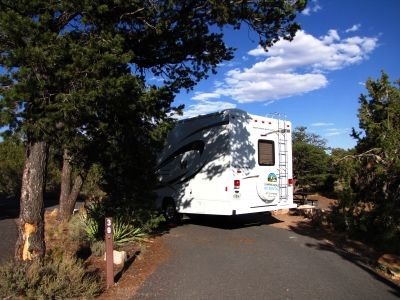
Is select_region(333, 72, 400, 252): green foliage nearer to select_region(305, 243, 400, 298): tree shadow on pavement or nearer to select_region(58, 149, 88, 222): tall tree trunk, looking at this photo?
select_region(305, 243, 400, 298): tree shadow on pavement

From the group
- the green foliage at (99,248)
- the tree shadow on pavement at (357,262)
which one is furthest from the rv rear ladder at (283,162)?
the green foliage at (99,248)

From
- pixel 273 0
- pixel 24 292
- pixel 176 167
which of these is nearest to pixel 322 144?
pixel 176 167

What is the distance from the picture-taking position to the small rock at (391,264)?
5.86 meters

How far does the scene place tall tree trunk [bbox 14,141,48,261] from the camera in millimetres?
5578

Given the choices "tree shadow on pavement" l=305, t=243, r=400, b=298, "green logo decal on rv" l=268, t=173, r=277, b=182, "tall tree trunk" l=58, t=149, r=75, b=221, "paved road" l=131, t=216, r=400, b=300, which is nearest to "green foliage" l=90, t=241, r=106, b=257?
"paved road" l=131, t=216, r=400, b=300

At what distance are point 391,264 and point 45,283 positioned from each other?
5414 mm

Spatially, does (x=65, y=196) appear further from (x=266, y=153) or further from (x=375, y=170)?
(x=375, y=170)

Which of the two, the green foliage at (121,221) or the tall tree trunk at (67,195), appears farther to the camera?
the tall tree trunk at (67,195)

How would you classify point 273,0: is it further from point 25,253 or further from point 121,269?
point 25,253

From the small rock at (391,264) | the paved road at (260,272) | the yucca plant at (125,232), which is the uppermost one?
the yucca plant at (125,232)

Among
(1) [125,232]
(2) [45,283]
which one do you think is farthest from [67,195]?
(2) [45,283]

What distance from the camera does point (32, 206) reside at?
568cm

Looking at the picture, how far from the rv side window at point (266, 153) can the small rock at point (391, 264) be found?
14.7 feet

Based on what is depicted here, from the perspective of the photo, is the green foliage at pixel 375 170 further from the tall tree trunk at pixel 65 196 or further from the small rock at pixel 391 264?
the tall tree trunk at pixel 65 196
